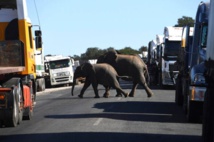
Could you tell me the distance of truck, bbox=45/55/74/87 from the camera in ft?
172

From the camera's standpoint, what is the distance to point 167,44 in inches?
1395

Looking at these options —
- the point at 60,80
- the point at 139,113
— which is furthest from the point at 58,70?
the point at 139,113

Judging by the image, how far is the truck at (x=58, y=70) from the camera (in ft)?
172

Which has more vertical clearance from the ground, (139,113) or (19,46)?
(19,46)

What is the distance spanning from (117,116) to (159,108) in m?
3.61

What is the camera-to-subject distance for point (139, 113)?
19484 millimetres

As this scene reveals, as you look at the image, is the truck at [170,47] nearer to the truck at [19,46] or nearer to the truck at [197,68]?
the truck at [197,68]

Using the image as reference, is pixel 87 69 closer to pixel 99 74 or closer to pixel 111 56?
pixel 99 74

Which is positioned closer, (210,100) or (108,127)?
(210,100)

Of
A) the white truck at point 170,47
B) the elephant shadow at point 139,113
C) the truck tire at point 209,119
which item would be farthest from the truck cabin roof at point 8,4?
the white truck at point 170,47

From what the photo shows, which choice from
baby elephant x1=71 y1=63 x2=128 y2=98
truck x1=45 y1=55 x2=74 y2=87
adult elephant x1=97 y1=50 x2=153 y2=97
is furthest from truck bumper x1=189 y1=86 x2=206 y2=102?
truck x1=45 y1=55 x2=74 y2=87

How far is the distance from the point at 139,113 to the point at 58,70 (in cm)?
3344

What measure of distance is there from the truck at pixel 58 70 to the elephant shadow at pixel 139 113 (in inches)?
1148

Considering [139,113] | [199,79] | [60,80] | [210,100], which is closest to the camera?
[210,100]
